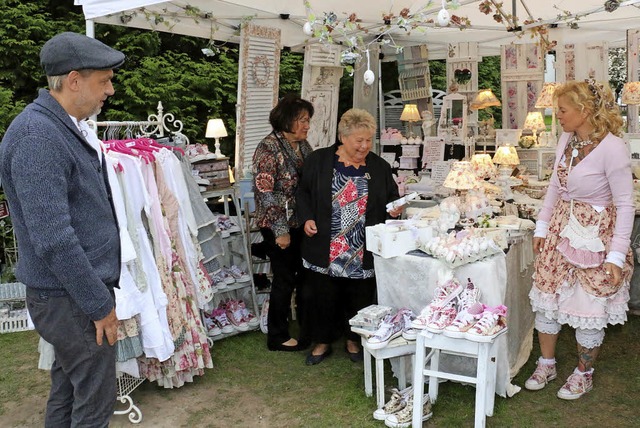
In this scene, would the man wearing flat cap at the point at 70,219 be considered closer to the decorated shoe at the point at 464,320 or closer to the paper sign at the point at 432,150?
the decorated shoe at the point at 464,320

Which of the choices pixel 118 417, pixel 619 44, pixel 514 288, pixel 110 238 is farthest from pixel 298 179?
pixel 619 44

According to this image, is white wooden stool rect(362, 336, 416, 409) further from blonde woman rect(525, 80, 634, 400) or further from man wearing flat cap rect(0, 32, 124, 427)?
man wearing flat cap rect(0, 32, 124, 427)

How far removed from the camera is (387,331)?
10.5 ft

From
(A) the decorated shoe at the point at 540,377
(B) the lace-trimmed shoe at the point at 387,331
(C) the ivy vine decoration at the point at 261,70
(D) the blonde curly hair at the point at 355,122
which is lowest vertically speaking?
(A) the decorated shoe at the point at 540,377

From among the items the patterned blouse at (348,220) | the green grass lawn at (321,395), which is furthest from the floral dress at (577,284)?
the patterned blouse at (348,220)

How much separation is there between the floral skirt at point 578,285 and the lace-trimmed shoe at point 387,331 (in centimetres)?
76

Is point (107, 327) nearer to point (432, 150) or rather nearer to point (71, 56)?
point (71, 56)

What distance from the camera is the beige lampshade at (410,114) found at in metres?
8.42

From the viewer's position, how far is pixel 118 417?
3393mm

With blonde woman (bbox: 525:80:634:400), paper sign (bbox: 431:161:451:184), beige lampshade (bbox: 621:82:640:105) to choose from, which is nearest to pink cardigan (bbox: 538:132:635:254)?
blonde woman (bbox: 525:80:634:400)

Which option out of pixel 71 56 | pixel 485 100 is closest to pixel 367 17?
pixel 485 100

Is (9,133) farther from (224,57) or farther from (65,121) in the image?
(224,57)

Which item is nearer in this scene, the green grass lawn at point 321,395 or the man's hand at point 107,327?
the man's hand at point 107,327

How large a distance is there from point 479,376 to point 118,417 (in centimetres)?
190
